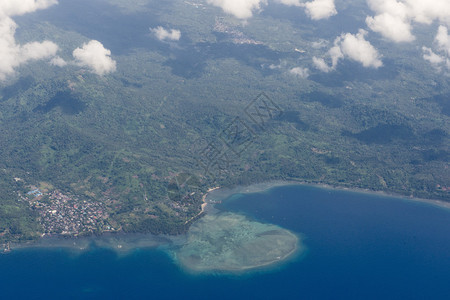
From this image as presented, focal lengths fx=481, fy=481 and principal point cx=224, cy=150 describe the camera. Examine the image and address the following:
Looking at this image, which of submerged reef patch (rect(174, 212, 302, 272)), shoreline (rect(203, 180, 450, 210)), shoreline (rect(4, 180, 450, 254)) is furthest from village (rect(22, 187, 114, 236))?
shoreline (rect(203, 180, 450, 210))

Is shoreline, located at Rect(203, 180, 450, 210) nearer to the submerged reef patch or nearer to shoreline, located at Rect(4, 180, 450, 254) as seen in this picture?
shoreline, located at Rect(4, 180, 450, 254)

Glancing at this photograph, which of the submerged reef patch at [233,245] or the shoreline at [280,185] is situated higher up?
the shoreline at [280,185]

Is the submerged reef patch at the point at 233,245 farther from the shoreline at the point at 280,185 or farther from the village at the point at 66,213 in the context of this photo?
the village at the point at 66,213

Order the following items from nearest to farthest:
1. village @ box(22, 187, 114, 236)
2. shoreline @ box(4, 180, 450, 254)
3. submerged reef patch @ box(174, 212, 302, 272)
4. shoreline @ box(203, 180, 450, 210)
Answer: submerged reef patch @ box(174, 212, 302, 272) → shoreline @ box(4, 180, 450, 254) → village @ box(22, 187, 114, 236) → shoreline @ box(203, 180, 450, 210)

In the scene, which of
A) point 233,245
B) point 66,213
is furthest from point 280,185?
point 66,213

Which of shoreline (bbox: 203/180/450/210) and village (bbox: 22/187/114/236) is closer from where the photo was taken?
village (bbox: 22/187/114/236)

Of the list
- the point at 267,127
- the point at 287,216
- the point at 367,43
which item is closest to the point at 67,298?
→ the point at 287,216

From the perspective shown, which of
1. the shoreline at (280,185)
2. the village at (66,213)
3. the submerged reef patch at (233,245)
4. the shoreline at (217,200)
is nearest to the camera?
the submerged reef patch at (233,245)

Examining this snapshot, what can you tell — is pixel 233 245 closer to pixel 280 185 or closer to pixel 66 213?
pixel 280 185

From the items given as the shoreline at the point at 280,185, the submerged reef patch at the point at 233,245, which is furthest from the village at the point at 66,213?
the shoreline at the point at 280,185

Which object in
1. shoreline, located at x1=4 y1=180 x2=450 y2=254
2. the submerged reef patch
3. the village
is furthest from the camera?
the village

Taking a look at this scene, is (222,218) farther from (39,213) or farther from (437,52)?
(437,52)
